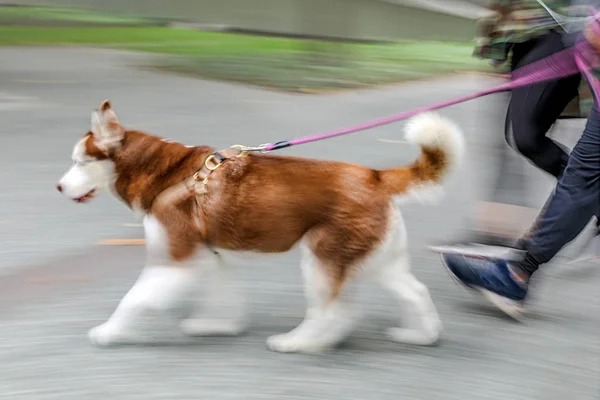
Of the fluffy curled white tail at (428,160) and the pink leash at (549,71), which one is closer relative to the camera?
the fluffy curled white tail at (428,160)

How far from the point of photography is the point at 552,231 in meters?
3.67

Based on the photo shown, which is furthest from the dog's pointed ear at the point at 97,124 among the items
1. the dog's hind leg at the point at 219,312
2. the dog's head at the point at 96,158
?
the dog's hind leg at the point at 219,312

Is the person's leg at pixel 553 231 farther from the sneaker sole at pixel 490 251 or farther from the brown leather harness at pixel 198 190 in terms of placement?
the brown leather harness at pixel 198 190

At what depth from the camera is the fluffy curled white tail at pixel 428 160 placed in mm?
3350

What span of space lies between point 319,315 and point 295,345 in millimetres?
189

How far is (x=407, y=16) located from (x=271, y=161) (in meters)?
16.1

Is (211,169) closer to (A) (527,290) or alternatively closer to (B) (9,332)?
(B) (9,332)

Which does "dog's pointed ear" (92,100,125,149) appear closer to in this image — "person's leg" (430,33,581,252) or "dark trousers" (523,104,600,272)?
"person's leg" (430,33,581,252)

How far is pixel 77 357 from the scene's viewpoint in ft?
11.1

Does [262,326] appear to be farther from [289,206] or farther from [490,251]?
[490,251]

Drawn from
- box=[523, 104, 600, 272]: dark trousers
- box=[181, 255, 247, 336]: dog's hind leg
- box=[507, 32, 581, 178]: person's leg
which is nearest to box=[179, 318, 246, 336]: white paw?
box=[181, 255, 247, 336]: dog's hind leg

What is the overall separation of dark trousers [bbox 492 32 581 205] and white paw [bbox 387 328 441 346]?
1086mm

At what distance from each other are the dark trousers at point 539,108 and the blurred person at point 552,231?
1.12 ft

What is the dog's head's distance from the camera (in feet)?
11.3
